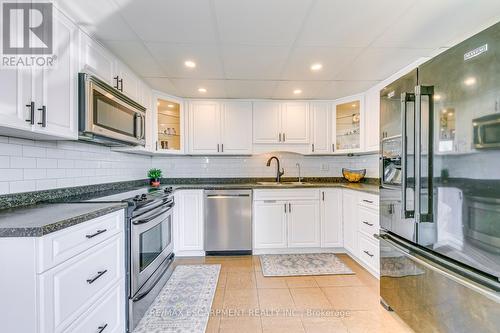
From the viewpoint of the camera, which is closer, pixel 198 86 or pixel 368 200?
pixel 368 200

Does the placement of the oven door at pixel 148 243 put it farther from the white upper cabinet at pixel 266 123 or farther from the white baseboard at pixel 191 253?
the white upper cabinet at pixel 266 123

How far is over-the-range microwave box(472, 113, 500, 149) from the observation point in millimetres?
1046

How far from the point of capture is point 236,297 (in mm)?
2152

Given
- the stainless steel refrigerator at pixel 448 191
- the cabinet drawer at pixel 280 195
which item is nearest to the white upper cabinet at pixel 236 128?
the cabinet drawer at pixel 280 195

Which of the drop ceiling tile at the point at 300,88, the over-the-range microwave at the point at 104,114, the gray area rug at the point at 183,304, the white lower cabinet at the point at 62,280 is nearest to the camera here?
the white lower cabinet at the point at 62,280

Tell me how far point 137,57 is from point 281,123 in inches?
81.5

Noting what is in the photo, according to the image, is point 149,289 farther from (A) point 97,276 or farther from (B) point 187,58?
(B) point 187,58

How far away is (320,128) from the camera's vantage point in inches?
141

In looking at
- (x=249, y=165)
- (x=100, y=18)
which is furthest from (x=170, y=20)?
(x=249, y=165)

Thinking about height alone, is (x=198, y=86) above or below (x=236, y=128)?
above

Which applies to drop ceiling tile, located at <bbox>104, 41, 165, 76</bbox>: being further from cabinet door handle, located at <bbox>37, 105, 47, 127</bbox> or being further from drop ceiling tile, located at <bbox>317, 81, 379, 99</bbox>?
drop ceiling tile, located at <bbox>317, 81, 379, 99</bbox>

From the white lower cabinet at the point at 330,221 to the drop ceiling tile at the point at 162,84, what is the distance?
8.00ft

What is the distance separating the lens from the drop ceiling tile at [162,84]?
9.06 feet

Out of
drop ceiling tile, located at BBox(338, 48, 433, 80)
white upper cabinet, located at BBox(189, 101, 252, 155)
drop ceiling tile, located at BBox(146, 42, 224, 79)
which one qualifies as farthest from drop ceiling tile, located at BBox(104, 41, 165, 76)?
drop ceiling tile, located at BBox(338, 48, 433, 80)
